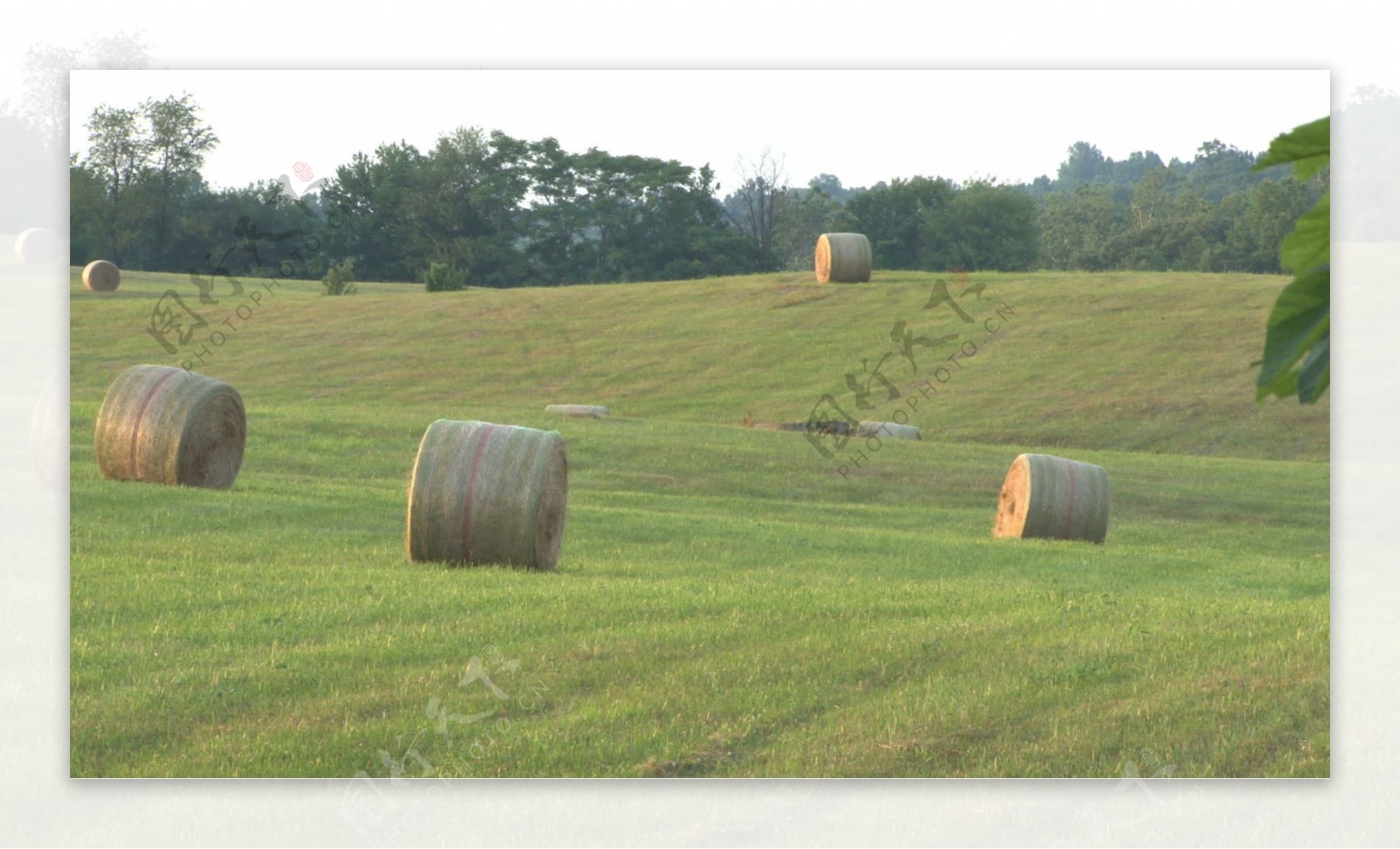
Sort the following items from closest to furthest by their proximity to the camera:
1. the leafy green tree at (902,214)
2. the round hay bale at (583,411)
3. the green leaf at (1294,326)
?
the green leaf at (1294,326) < the round hay bale at (583,411) < the leafy green tree at (902,214)

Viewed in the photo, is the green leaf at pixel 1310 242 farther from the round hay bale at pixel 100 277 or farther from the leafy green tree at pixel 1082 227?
the leafy green tree at pixel 1082 227

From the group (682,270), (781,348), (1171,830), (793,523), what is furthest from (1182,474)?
(682,270)

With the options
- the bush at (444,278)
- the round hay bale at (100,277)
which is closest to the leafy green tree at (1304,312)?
the round hay bale at (100,277)

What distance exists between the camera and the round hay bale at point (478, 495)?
1420cm

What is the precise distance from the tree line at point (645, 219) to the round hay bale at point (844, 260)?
303 cm

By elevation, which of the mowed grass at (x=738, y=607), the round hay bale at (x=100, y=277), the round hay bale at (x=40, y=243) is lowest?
the mowed grass at (x=738, y=607)

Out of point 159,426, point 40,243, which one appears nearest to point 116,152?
point 159,426

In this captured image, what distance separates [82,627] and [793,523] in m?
13.2

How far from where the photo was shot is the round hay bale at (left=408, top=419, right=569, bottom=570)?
46.6 feet

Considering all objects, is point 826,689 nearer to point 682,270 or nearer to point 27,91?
point 27,91

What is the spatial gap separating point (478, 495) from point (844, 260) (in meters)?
43.0

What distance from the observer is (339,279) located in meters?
60.4

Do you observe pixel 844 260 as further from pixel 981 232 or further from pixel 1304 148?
pixel 1304 148

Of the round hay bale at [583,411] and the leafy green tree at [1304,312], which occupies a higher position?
the leafy green tree at [1304,312]
